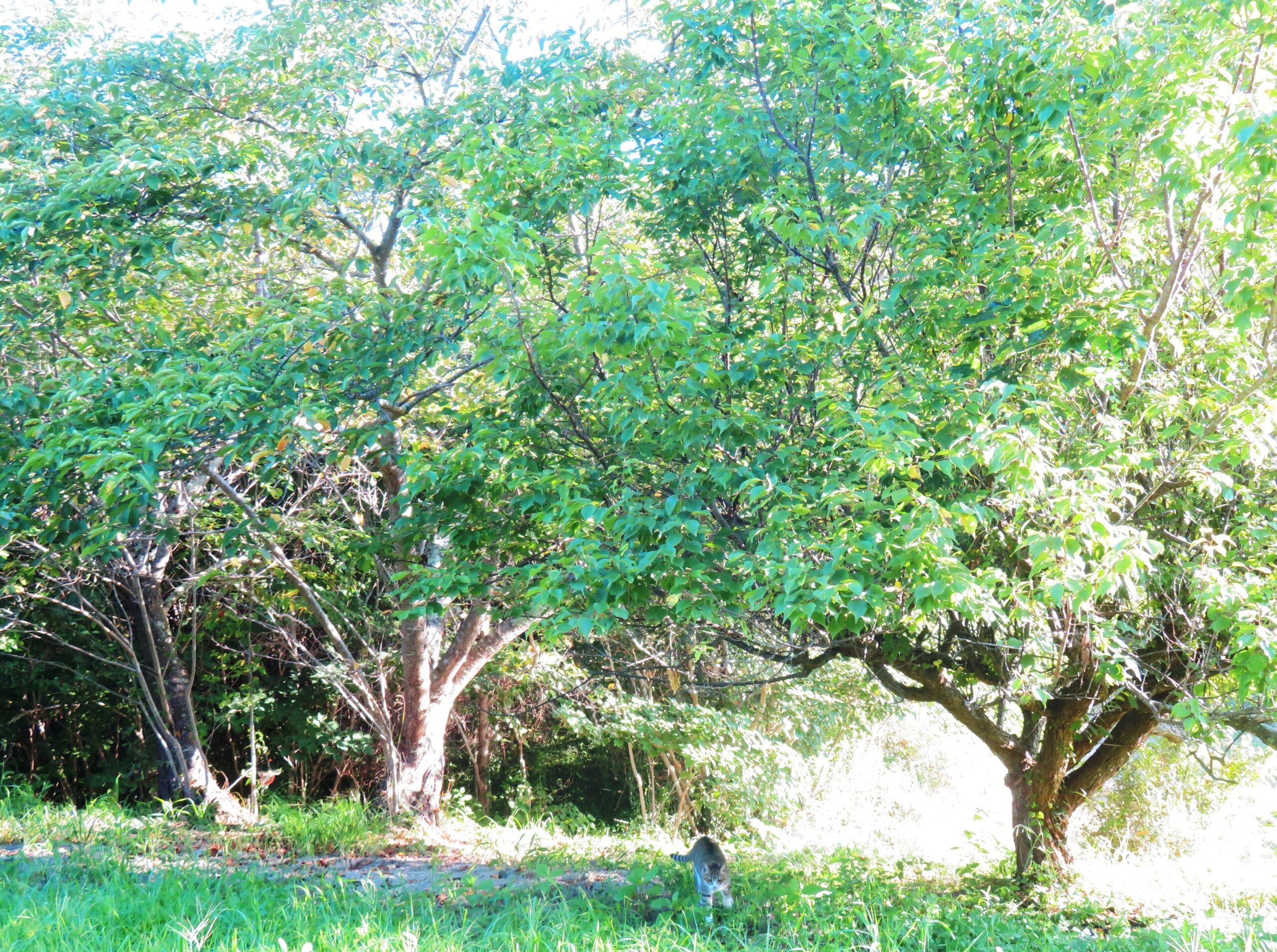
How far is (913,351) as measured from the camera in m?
4.61

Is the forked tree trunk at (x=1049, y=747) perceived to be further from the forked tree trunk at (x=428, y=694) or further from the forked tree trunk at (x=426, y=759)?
the forked tree trunk at (x=426, y=759)

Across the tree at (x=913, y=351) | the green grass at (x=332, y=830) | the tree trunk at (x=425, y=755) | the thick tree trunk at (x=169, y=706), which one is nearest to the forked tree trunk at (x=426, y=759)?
the tree trunk at (x=425, y=755)

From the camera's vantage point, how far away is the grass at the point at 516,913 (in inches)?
148

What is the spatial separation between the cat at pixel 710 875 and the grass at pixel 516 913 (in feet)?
0.32

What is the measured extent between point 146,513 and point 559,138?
2745 millimetres

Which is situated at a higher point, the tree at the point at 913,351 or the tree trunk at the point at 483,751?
the tree at the point at 913,351

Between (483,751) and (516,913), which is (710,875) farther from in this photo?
(483,751)

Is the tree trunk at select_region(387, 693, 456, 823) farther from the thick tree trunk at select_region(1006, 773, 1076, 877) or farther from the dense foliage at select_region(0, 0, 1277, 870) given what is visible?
the thick tree trunk at select_region(1006, 773, 1076, 877)

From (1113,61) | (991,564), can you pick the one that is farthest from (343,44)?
(991,564)

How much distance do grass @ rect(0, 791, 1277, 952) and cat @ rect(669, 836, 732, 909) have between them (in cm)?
10

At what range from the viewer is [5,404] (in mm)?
4742

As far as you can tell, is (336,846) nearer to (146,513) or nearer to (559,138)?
(146,513)

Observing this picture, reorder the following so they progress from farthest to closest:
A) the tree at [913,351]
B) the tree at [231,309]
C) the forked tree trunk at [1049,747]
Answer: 1. the forked tree trunk at [1049,747]
2. the tree at [231,309]
3. the tree at [913,351]

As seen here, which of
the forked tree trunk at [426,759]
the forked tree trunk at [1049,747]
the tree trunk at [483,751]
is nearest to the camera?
the forked tree trunk at [1049,747]
